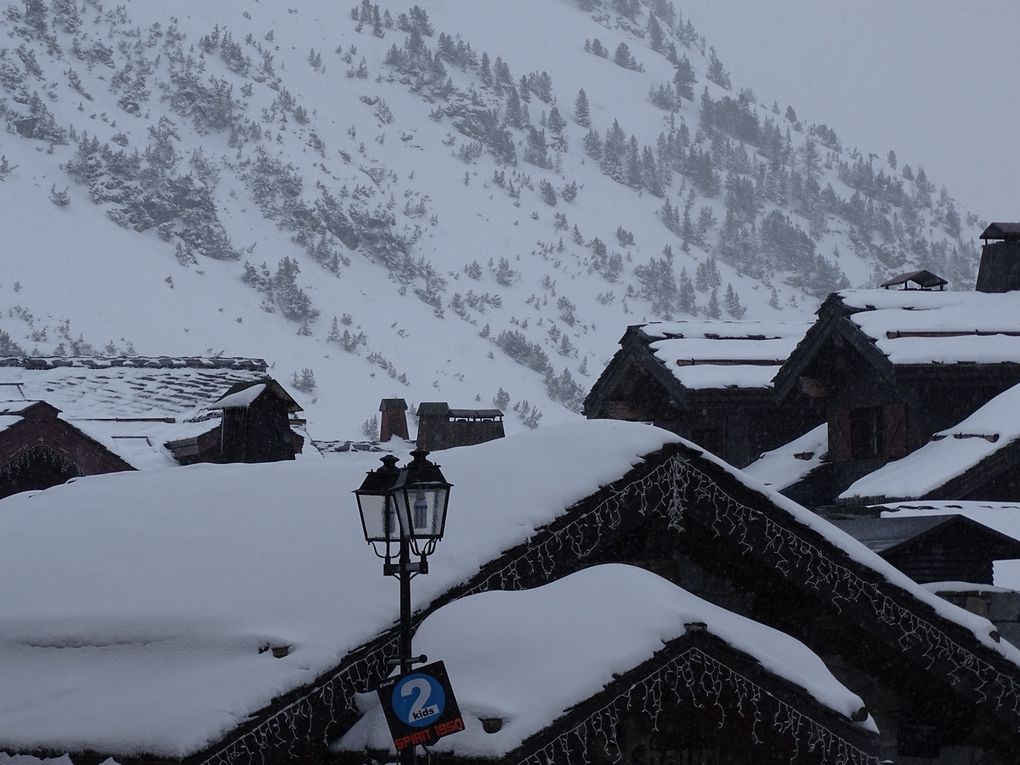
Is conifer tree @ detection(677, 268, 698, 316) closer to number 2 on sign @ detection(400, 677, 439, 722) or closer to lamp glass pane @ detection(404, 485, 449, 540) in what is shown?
lamp glass pane @ detection(404, 485, 449, 540)

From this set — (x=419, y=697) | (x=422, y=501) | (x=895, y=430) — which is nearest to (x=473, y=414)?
(x=895, y=430)

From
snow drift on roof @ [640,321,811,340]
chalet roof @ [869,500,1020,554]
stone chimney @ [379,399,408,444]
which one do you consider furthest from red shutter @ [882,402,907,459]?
stone chimney @ [379,399,408,444]

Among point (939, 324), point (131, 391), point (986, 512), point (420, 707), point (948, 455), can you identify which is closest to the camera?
point (420, 707)

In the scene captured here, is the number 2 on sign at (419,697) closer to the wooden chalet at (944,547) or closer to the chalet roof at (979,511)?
the wooden chalet at (944,547)

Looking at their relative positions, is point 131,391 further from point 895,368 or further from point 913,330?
→ point 913,330

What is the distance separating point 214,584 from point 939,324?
1903 cm

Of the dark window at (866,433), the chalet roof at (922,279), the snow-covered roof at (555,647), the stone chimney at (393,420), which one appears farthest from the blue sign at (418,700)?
the stone chimney at (393,420)

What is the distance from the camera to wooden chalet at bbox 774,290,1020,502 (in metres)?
25.7

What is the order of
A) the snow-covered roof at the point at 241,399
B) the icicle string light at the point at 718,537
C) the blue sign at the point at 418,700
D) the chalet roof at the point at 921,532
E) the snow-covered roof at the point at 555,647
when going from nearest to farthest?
the blue sign at the point at 418,700 < the snow-covered roof at the point at 555,647 < the icicle string light at the point at 718,537 < the chalet roof at the point at 921,532 < the snow-covered roof at the point at 241,399

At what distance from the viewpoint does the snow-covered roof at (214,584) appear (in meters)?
9.37

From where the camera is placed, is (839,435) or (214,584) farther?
(839,435)

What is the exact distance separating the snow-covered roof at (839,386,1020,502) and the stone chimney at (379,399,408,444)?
24.3 meters

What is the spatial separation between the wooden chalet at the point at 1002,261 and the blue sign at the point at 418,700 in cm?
2397

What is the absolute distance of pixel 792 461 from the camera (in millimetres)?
29219
